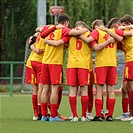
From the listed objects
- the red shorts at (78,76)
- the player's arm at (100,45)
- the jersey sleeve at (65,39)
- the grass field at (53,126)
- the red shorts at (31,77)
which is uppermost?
the jersey sleeve at (65,39)

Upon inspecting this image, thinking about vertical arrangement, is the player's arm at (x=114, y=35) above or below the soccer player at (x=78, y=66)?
above

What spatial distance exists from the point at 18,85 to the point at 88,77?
16456 mm

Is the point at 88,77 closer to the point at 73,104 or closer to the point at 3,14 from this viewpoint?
the point at 73,104

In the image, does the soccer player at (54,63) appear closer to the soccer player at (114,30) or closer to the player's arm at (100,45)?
the player's arm at (100,45)

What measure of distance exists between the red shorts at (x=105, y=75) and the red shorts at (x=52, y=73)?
67cm

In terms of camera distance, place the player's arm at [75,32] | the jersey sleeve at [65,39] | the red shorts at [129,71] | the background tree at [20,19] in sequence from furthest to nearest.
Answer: the background tree at [20,19], the red shorts at [129,71], the jersey sleeve at [65,39], the player's arm at [75,32]

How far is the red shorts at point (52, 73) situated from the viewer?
13.9m

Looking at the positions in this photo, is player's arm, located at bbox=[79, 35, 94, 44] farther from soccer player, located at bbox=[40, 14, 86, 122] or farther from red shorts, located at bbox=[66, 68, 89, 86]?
red shorts, located at bbox=[66, 68, 89, 86]

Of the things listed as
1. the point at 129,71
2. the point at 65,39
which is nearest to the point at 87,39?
the point at 65,39

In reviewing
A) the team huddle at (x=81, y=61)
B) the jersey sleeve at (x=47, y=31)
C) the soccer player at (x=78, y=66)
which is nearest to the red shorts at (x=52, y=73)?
the team huddle at (x=81, y=61)

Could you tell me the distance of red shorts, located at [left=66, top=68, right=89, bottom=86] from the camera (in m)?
13.8

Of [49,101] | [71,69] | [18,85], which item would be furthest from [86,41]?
[18,85]

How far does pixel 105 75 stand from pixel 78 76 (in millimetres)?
499

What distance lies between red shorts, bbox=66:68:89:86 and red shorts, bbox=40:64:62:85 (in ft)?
0.61
